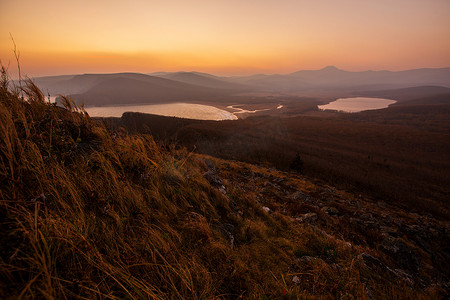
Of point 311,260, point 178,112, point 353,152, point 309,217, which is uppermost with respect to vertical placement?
point 178,112

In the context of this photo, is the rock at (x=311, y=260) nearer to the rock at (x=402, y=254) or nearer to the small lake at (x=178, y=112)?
the rock at (x=402, y=254)

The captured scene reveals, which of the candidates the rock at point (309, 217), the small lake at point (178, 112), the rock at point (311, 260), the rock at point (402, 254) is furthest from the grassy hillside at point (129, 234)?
the small lake at point (178, 112)

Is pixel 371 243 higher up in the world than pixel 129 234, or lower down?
lower down

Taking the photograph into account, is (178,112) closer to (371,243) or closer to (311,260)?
(371,243)

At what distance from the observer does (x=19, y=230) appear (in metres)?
1.41

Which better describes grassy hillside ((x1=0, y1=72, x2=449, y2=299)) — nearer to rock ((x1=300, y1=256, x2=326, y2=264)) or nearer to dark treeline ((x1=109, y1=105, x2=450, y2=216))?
rock ((x1=300, y1=256, x2=326, y2=264))

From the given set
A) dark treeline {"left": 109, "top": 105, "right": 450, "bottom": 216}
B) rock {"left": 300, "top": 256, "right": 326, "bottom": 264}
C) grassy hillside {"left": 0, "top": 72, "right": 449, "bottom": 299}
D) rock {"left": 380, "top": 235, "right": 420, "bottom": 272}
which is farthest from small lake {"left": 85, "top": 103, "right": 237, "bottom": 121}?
rock {"left": 300, "top": 256, "right": 326, "bottom": 264}

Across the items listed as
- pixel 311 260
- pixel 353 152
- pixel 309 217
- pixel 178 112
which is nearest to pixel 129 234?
pixel 311 260

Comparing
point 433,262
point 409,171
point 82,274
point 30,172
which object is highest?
point 30,172

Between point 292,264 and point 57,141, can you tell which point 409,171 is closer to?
point 292,264

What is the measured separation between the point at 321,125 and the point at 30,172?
78694 millimetres

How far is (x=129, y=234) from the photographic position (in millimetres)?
2051

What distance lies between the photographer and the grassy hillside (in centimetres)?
143

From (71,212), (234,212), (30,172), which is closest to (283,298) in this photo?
(234,212)
